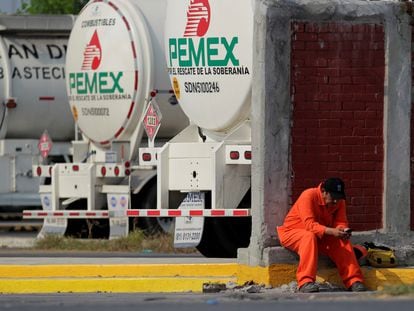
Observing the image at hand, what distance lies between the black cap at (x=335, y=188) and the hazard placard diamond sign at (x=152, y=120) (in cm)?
603

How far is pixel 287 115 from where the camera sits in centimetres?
1338

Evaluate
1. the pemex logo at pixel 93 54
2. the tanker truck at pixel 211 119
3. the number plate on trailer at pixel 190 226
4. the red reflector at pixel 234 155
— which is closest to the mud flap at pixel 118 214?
the pemex logo at pixel 93 54

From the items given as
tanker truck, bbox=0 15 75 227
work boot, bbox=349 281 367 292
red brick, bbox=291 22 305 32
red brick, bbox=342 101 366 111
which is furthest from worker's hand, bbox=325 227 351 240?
tanker truck, bbox=0 15 75 227

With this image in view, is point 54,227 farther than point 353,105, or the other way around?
point 54,227

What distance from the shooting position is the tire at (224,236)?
56.5 ft

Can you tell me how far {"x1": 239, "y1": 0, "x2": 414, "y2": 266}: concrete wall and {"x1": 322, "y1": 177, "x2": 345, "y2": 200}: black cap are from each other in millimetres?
685

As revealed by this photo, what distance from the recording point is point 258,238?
13242 millimetres

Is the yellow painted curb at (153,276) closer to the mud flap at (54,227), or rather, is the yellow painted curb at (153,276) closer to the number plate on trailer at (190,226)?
the number plate on trailer at (190,226)

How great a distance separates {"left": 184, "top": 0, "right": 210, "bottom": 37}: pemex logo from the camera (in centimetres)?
1590

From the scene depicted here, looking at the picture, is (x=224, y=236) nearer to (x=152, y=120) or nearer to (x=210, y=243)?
(x=210, y=243)

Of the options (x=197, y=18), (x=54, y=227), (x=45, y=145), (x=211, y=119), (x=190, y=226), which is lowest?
(x=54, y=227)

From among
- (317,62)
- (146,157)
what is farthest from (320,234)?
(146,157)

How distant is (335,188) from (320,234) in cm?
42

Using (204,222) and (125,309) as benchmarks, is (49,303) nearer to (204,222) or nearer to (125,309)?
(125,309)
